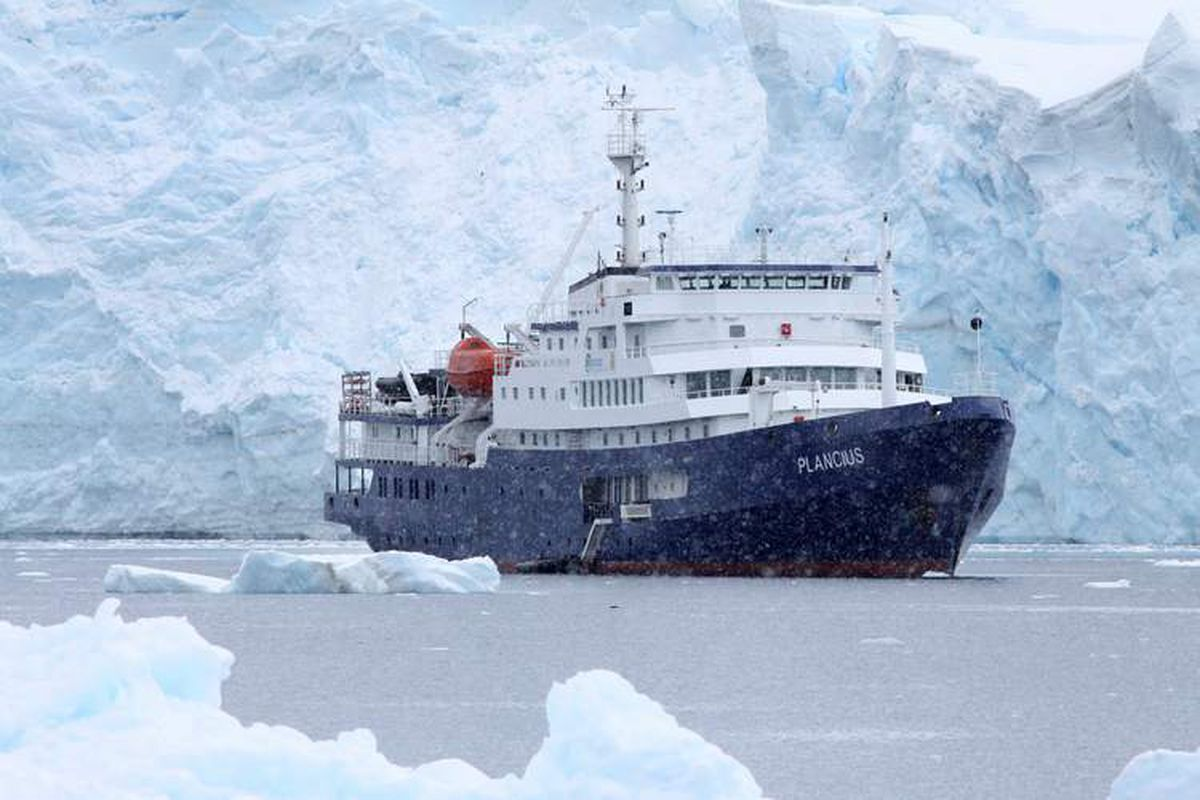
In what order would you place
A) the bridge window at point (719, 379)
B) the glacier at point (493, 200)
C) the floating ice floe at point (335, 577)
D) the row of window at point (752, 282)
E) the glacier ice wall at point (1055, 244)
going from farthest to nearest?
the glacier at point (493, 200) → the glacier ice wall at point (1055, 244) → the row of window at point (752, 282) → the bridge window at point (719, 379) → the floating ice floe at point (335, 577)

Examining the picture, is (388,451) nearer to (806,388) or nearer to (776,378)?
(776,378)

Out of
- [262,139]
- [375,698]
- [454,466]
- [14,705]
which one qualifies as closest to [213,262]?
[262,139]

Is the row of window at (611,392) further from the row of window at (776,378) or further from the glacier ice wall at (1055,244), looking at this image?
the glacier ice wall at (1055,244)

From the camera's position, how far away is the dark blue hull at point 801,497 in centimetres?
3566

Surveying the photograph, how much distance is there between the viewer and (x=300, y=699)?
23.0 meters

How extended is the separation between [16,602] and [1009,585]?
15.1 metres

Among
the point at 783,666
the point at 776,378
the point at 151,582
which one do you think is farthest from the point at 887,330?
the point at 151,582

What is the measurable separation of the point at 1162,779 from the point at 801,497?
2300cm

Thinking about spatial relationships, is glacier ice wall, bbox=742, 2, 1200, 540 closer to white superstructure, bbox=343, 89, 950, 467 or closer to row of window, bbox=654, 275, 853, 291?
white superstructure, bbox=343, 89, 950, 467

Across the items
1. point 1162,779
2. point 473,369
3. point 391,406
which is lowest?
point 1162,779

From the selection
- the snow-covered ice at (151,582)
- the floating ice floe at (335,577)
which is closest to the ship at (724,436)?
the floating ice floe at (335,577)

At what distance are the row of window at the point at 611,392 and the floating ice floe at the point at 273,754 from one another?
25584mm

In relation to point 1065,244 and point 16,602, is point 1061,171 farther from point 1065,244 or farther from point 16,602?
point 16,602

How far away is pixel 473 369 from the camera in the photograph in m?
45.3
